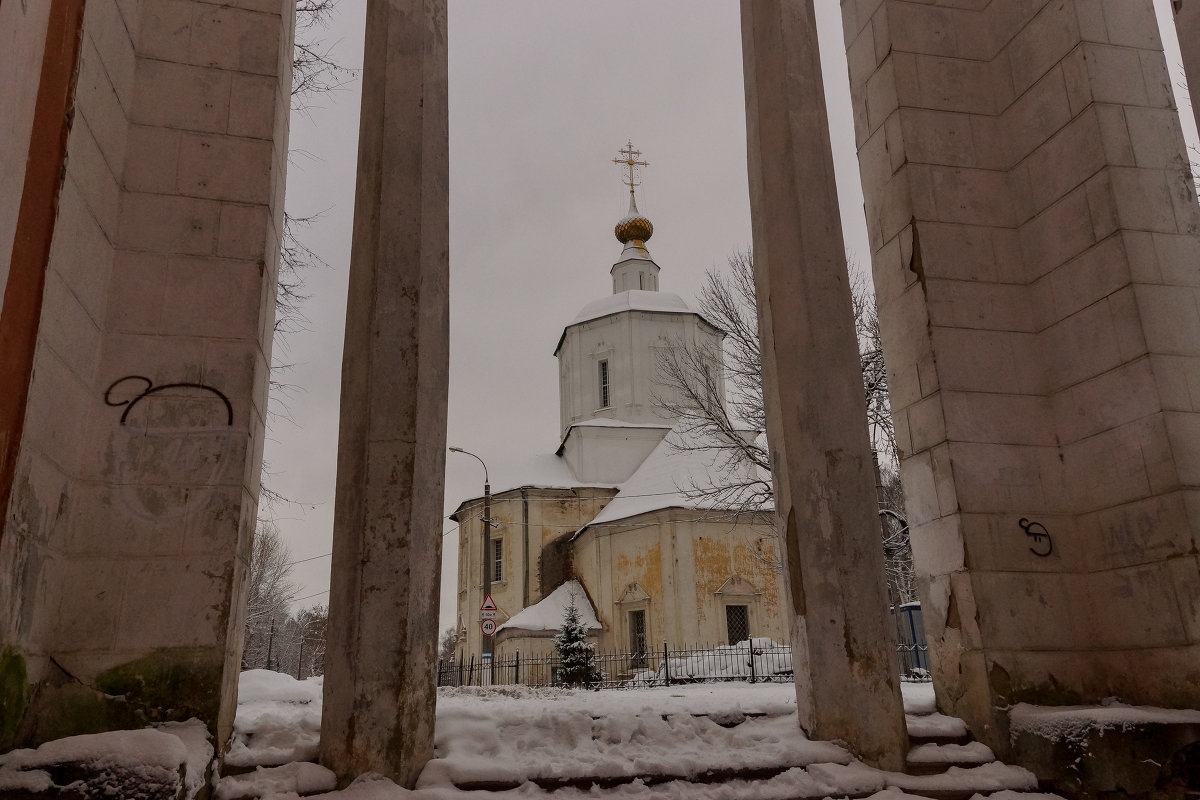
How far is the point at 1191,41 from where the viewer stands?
4.85 metres

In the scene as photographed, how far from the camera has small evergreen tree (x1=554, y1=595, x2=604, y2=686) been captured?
2205 centimetres

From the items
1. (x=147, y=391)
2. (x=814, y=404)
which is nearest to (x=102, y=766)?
(x=147, y=391)

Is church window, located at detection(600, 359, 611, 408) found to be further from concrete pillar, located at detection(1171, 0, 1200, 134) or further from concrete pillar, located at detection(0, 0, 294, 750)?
concrete pillar, located at detection(1171, 0, 1200, 134)

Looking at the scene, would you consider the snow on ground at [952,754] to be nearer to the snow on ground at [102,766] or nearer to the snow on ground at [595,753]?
the snow on ground at [595,753]

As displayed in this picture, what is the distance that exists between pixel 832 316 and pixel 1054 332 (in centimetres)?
153

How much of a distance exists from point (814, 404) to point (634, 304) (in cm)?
3128

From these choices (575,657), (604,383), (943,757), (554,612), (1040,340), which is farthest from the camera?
(604,383)

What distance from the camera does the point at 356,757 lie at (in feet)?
13.3

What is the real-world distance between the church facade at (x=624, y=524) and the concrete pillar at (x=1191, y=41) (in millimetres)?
19322

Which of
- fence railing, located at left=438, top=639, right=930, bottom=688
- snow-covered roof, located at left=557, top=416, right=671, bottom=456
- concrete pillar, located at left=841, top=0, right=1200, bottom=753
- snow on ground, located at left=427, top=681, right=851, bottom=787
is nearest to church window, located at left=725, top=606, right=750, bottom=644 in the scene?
fence railing, located at left=438, top=639, right=930, bottom=688

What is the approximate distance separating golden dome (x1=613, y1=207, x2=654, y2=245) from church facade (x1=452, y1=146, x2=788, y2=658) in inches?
2.6

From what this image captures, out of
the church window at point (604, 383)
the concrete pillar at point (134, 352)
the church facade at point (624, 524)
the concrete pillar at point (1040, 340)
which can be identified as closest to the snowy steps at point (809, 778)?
the concrete pillar at point (1040, 340)

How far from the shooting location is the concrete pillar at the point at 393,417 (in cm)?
420

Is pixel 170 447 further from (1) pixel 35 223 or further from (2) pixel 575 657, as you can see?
(2) pixel 575 657
